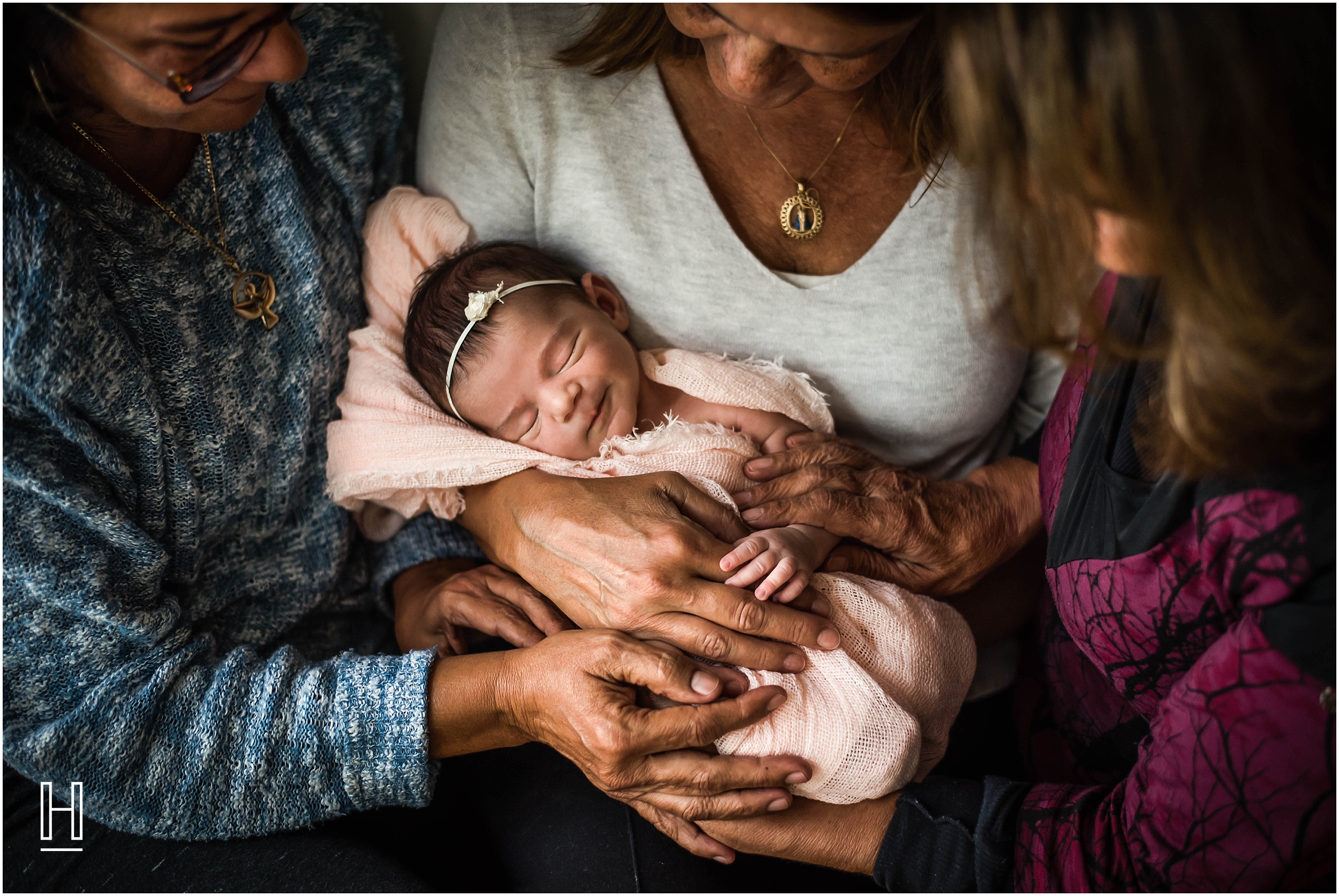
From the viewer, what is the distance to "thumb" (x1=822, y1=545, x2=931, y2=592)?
1363 millimetres

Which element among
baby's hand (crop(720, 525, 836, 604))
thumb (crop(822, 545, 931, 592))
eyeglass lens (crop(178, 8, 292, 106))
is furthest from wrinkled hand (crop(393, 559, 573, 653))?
eyeglass lens (crop(178, 8, 292, 106))

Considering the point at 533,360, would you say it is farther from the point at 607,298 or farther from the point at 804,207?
the point at 804,207

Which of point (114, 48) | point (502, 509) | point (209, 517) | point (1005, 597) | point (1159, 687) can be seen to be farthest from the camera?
point (1005, 597)

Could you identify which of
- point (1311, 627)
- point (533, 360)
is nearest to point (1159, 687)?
point (1311, 627)

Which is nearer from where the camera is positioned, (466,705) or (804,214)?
(466,705)

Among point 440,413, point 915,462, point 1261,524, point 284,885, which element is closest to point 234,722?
point 284,885

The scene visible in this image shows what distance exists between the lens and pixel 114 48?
0.94 m

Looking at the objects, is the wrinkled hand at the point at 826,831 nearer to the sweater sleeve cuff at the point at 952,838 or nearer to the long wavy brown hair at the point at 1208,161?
the sweater sleeve cuff at the point at 952,838

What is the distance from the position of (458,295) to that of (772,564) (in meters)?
0.68

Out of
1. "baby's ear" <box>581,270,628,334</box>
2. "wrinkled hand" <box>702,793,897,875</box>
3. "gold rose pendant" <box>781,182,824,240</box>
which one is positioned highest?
"gold rose pendant" <box>781,182,824,240</box>

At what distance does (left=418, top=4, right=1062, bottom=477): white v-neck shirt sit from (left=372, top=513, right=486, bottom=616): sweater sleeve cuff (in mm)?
548

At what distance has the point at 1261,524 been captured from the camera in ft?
2.80

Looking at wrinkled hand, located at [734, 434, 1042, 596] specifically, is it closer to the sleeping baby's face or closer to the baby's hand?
the baby's hand

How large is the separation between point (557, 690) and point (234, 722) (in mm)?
472
